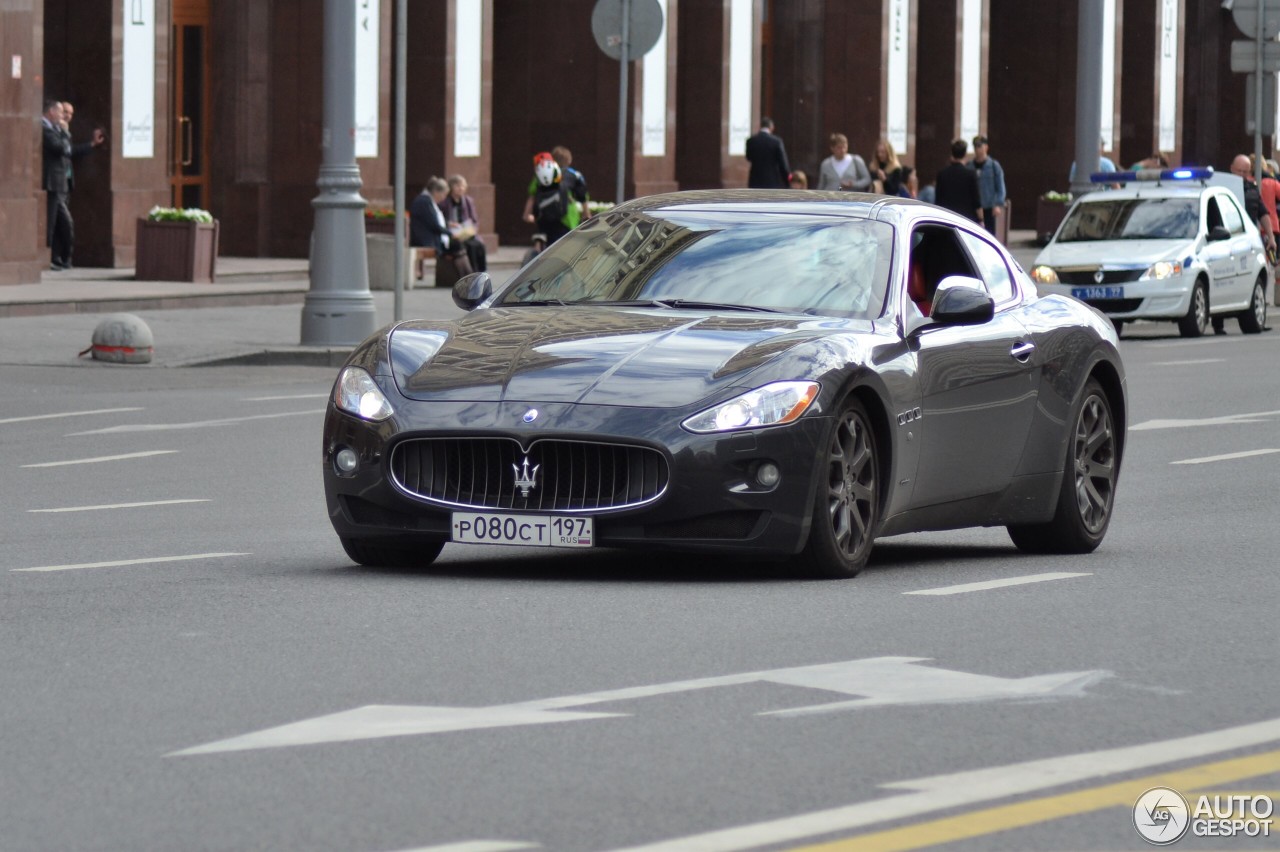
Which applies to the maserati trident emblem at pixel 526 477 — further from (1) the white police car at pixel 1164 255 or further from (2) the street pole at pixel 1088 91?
(2) the street pole at pixel 1088 91

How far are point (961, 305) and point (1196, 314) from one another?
1937 centimetres

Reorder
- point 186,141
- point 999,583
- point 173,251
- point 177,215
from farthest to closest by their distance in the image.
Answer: point 186,141 < point 177,215 < point 173,251 < point 999,583

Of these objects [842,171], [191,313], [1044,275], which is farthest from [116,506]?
[842,171]

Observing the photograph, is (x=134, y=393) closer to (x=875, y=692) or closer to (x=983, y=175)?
(x=875, y=692)

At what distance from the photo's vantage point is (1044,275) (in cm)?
2617

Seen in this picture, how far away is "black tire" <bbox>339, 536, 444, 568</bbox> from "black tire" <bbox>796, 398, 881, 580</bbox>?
1.30 metres

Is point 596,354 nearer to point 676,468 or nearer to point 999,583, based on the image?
point 676,468

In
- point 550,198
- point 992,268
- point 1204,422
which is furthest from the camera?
point 550,198

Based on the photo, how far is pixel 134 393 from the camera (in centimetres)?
1897

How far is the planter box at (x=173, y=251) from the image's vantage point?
1139 inches

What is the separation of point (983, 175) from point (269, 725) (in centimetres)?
2993

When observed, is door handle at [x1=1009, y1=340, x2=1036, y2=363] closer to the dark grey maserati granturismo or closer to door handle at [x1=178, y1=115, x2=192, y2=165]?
the dark grey maserati granturismo

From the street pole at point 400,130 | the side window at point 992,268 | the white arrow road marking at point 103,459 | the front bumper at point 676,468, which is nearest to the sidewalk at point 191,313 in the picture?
the street pole at point 400,130

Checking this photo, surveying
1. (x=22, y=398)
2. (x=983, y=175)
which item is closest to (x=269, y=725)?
(x=22, y=398)
